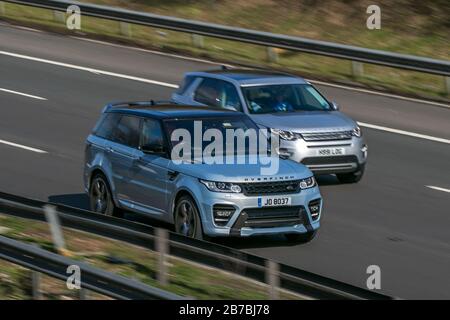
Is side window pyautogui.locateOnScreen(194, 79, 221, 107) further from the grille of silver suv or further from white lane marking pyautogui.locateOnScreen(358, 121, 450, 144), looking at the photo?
white lane marking pyautogui.locateOnScreen(358, 121, 450, 144)

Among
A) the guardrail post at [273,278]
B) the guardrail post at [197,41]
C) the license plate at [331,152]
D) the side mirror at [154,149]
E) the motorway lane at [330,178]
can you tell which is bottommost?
the motorway lane at [330,178]

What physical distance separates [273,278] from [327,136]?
25.7ft

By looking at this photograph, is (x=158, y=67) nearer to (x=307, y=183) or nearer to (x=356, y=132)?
(x=356, y=132)

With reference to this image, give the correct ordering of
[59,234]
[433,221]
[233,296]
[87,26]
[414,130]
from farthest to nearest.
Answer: [87,26] < [414,130] < [433,221] < [59,234] < [233,296]

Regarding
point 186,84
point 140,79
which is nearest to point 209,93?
point 186,84

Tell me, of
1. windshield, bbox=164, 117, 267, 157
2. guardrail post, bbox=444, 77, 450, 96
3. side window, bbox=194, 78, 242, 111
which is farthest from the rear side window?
guardrail post, bbox=444, 77, 450, 96

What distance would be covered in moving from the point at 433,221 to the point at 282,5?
611 inches

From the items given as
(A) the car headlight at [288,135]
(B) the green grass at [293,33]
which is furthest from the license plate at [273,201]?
(B) the green grass at [293,33]

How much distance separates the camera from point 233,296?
36.6 feet

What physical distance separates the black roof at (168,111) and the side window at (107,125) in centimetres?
8

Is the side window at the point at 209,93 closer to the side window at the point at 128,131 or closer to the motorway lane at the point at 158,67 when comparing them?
the side window at the point at 128,131

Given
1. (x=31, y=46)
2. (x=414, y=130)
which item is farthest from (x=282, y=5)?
(x=414, y=130)

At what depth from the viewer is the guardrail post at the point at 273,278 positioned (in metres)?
10.2
